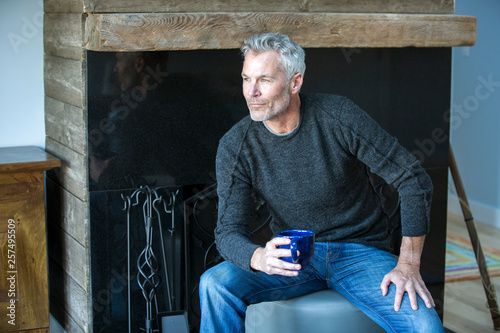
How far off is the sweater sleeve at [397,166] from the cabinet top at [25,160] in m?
1.01

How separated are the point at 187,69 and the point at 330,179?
636 mm

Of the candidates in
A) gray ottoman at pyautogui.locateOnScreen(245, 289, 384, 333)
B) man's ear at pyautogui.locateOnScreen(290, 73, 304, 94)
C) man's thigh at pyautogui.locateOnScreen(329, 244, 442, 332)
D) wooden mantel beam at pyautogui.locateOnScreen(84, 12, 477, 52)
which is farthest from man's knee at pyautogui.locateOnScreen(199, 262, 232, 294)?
wooden mantel beam at pyautogui.locateOnScreen(84, 12, 477, 52)

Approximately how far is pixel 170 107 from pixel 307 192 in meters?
0.59

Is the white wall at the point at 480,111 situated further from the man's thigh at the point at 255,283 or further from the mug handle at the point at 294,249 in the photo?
the mug handle at the point at 294,249

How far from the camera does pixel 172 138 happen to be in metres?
2.27

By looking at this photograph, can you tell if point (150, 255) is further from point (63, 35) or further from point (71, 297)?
point (63, 35)

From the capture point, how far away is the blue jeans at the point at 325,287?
173cm

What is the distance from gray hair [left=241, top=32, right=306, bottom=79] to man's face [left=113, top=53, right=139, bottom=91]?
424 millimetres

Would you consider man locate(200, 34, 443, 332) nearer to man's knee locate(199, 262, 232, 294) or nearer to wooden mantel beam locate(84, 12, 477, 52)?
man's knee locate(199, 262, 232, 294)

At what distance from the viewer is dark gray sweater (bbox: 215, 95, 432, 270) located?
1.89 metres

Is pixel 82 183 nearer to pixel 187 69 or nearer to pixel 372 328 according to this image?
pixel 187 69

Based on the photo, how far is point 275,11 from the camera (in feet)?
7.36

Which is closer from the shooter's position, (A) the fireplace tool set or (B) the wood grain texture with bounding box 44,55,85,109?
(B) the wood grain texture with bounding box 44,55,85,109

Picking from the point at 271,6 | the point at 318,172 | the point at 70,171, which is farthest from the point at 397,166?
the point at 70,171
